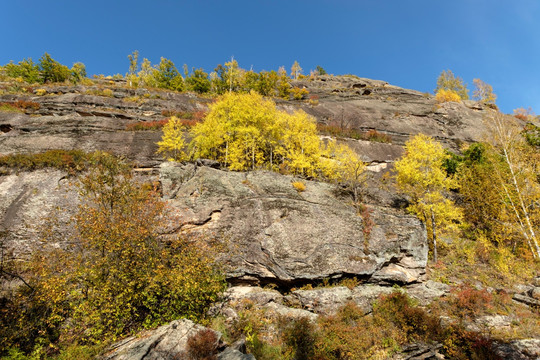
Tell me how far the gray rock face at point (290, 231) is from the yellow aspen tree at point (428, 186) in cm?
291

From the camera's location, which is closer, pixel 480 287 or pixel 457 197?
pixel 480 287

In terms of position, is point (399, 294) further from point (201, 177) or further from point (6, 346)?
point (6, 346)

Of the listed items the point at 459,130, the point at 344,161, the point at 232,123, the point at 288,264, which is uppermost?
the point at 459,130

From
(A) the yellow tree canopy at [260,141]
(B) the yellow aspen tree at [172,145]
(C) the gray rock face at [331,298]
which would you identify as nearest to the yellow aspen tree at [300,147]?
(A) the yellow tree canopy at [260,141]

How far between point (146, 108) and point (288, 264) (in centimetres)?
3313

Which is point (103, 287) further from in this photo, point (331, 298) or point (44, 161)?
point (44, 161)

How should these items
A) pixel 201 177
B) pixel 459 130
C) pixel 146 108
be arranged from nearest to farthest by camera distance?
pixel 201 177, pixel 146 108, pixel 459 130

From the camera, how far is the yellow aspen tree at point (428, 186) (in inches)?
794

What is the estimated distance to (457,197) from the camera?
26203mm

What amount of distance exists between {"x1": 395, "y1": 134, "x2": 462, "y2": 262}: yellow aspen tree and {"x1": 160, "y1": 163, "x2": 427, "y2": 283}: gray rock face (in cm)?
291

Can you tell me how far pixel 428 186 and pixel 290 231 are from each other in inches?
576

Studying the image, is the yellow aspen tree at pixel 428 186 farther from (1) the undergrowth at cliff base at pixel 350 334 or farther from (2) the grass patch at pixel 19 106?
(2) the grass patch at pixel 19 106

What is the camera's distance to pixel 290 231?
53.5 feet

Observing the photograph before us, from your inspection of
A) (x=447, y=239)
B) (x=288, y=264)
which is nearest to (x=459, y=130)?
(x=447, y=239)
